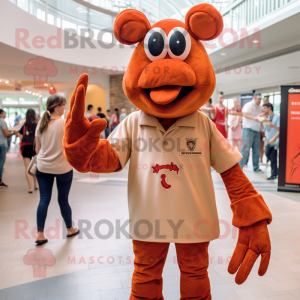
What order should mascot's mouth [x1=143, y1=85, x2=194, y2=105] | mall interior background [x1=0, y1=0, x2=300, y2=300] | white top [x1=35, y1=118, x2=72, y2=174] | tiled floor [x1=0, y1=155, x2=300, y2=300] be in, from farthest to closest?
white top [x1=35, y1=118, x2=72, y2=174], mall interior background [x1=0, y1=0, x2=300, y2=300], tiled floor [x1=0, y1=155, x2=300, y2=300], mascot's mouth [x1=143, y1=85, x2=194, y2=105]

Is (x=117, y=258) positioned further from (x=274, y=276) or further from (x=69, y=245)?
(x=274, y=276)

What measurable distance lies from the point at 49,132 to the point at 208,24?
206cm

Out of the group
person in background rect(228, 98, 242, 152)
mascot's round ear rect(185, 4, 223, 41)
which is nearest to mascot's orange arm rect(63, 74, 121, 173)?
mascot's round ear rect(185, 4, 223, 41)

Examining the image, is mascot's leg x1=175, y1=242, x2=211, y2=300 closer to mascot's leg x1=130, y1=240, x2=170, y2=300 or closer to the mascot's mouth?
mascot's leg x1=130, y1=240, x2=170, y2=300

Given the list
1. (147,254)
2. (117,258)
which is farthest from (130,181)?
(117,258)

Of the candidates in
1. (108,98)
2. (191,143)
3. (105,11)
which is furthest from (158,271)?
(108,98)

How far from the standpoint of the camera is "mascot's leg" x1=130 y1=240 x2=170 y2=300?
150cm

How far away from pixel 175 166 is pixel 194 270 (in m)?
0.52

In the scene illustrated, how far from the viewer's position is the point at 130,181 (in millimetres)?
1579

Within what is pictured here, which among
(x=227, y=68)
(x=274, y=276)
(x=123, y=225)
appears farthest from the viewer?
(x=227, y=68)

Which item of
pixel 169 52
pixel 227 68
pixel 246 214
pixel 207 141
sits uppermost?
pixel 227 68

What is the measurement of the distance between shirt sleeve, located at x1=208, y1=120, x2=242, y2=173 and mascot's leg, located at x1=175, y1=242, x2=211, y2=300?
16.5 inches

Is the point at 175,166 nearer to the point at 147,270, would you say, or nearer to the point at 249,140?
the point at 147,270

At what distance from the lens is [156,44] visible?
147cm
